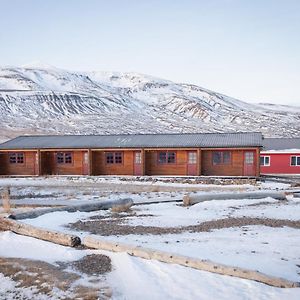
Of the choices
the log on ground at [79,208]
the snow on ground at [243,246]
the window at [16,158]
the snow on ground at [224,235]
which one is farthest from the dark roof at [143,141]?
the snow on ground at [243,246]

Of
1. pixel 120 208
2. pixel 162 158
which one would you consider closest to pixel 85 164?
pixel 162 158

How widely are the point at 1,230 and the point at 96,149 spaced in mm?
22171

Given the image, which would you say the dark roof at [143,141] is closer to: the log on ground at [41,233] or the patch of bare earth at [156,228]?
the patch of bare earth at [156,228]

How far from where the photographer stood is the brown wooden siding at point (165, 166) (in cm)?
3403

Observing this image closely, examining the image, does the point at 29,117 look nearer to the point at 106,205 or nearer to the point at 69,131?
the point at 69,131

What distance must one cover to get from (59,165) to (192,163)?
11.7m

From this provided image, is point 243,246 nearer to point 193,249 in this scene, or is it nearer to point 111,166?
point 193,249

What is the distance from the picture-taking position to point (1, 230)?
502 inches

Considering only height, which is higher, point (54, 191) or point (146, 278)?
point (146, 278)

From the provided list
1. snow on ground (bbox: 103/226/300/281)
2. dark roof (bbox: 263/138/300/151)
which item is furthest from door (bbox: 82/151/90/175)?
snow on ground (bbox: 103/226/300/281)

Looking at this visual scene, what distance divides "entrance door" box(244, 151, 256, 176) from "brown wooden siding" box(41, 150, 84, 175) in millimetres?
13701

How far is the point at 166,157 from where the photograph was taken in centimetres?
3453

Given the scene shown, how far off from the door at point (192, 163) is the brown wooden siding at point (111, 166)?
4794 millimetres

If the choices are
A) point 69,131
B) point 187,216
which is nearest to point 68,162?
point 187,216
